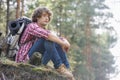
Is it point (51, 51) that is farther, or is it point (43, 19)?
point (43, 19)

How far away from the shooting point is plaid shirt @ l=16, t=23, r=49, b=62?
5.30 meters

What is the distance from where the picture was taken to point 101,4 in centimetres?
3428

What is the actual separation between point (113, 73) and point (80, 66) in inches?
1101

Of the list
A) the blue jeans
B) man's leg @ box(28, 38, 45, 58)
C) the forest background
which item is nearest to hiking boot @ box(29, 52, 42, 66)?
the blue jeans

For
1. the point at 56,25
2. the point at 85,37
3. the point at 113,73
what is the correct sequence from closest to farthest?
the point at 56,25 < the point at 85,37 < the point at 113,73

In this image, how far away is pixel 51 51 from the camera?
5.30 meters

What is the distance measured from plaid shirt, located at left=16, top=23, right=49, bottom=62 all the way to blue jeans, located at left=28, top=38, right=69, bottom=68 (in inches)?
3.3

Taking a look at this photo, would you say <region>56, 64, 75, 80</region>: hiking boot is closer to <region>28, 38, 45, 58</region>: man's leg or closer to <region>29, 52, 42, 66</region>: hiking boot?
<region>28, 38, 45, 58</region>: man's leg

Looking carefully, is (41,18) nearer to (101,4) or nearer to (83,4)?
(83,4)

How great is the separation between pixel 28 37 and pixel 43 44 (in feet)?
0.86

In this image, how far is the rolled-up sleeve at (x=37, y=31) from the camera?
17.2ft

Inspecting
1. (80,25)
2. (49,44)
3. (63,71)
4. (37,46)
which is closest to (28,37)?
(37,46)

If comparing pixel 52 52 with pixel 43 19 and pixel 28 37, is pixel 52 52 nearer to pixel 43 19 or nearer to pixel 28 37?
pixel 28 37

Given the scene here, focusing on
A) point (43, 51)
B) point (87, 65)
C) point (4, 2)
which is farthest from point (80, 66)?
point (43, 51)
